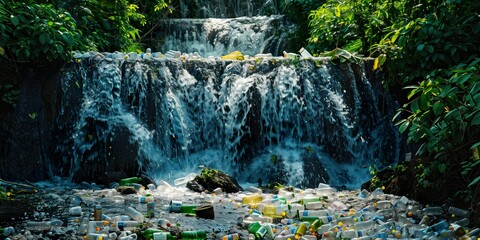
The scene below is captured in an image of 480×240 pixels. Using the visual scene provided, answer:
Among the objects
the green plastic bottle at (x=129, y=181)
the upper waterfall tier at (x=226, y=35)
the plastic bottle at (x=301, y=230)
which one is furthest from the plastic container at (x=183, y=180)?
the upper waterfall tier at (x=226, y=35)

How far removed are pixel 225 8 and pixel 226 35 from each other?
265 cm

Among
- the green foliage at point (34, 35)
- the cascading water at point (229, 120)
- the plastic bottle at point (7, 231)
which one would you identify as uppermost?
the green foliage at point (34, 35)

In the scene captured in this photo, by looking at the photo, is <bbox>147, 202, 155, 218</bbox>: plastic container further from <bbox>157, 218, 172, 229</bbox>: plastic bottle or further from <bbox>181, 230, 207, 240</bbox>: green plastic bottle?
<bbox>181, 230, 207, 240</bbox>: green plastic bottle

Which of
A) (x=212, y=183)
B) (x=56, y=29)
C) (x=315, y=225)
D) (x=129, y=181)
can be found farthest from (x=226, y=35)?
(x=315, y=225)

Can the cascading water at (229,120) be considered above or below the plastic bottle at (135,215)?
above

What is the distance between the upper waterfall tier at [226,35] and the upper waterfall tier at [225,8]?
146 centimetres

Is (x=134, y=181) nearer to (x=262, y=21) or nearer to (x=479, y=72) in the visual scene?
(x=479, y=72)

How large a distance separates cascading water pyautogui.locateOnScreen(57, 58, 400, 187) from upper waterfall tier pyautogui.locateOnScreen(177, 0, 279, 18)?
6397 millimetres

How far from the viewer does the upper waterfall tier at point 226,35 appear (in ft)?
44.8

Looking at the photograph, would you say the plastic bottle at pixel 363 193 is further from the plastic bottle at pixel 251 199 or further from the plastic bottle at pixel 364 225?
the plastic bottle at pixel 364 225

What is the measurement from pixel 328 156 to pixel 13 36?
4.32 metres

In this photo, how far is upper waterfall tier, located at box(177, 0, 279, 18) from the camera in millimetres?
15836

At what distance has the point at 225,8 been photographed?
1639 centimetres

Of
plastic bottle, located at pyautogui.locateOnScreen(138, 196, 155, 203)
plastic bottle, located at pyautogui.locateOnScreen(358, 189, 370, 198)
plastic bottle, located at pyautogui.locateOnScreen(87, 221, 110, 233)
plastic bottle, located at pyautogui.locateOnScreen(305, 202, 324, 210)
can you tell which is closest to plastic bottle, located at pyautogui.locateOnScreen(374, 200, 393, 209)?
plastic bottle, located at pyautogui.locateOnScreen(305, 202, 324, 210)
